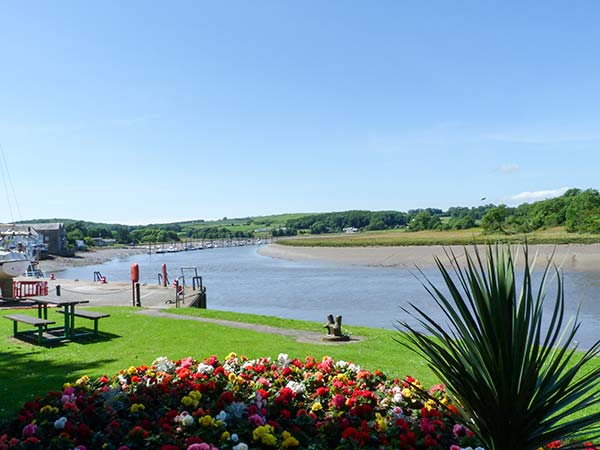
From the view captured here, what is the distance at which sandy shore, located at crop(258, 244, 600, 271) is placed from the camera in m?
52.2

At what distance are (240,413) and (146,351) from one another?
5.78 metres

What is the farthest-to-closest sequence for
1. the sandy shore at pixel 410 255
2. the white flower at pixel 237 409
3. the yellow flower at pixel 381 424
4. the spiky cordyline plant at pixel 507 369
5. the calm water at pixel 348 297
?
the sandy shore at pixel 410 255 < the calm water at pixel 348 297 < the white flower at pixel 237 409 < the yellow flower at pixel 381 424 < the spiky cordyline plant at pixel 507 369

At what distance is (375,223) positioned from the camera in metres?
199

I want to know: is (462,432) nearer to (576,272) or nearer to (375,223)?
(576,272)

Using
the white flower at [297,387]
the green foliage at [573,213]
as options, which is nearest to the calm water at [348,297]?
the white flower at [297,387]

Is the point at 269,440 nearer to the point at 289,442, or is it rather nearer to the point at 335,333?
the point at 289,442

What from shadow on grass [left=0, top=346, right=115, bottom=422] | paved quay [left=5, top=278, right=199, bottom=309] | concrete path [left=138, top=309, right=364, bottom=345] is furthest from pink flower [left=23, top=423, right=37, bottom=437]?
paved quay [left=5, top=278, right=199, bottom=309]

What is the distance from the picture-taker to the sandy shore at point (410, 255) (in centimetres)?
5222

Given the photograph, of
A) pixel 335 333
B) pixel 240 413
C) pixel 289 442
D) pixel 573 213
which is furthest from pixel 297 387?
pixel 573 213

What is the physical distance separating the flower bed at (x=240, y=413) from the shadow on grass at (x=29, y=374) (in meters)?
1.09

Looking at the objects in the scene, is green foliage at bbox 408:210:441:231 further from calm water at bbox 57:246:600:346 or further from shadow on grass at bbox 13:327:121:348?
shadow on grass at bbox 13:327:121:348

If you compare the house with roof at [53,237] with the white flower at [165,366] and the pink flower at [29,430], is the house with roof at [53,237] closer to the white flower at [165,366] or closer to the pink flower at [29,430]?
the white flower at [165,366]

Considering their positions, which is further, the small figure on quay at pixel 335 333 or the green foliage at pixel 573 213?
the green foliage at pixel 573 213

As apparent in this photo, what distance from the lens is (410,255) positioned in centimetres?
6919
